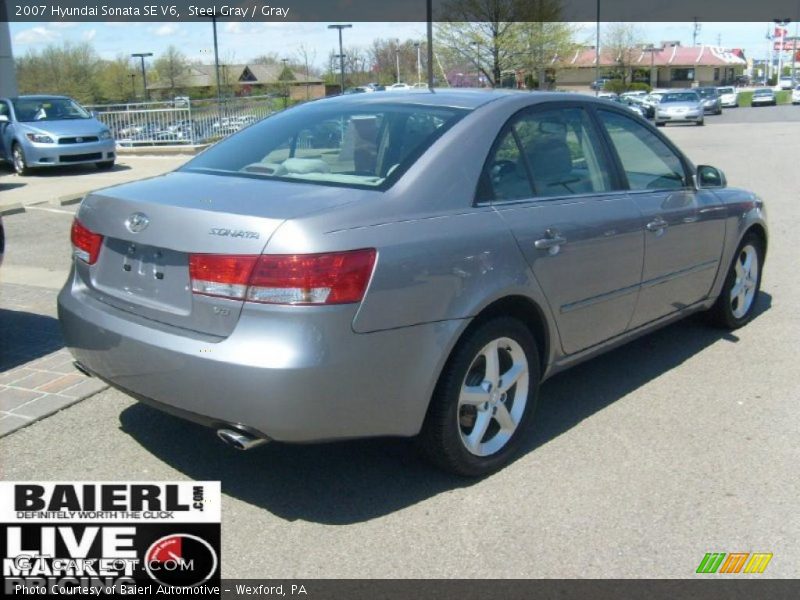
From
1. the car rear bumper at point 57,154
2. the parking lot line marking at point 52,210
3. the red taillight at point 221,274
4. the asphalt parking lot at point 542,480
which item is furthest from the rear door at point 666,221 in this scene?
the car rear bumper at point 57,154

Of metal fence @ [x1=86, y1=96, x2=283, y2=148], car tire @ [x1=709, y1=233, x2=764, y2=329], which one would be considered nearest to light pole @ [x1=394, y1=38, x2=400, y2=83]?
metal fence @ [x1=86, y1=96, x2=283, y2=148]

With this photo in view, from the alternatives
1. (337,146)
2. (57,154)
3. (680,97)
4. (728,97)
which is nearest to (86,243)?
(337,146)

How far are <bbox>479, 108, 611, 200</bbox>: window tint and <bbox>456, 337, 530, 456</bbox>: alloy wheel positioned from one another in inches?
28.6

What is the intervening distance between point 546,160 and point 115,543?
2644 millimetres

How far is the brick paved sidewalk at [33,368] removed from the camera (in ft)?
14.5

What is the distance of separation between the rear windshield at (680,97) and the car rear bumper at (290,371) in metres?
36.0

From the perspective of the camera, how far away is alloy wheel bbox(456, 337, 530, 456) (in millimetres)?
3652

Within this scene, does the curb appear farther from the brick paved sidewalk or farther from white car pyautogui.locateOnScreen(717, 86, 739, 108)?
white car pyautogui.locateOnScreen(717, 86, 739, 108)

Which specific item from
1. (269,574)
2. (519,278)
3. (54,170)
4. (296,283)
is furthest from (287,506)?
(54,170)

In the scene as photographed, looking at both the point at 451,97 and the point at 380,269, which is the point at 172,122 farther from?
the point at 380,269

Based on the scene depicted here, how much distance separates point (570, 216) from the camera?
4035 mm

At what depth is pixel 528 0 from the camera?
26.3 metres

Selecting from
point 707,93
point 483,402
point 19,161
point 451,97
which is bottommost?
point 483,402

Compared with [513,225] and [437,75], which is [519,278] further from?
[437,75]
